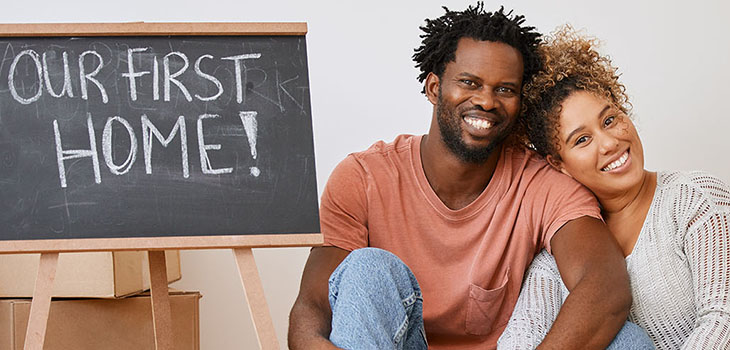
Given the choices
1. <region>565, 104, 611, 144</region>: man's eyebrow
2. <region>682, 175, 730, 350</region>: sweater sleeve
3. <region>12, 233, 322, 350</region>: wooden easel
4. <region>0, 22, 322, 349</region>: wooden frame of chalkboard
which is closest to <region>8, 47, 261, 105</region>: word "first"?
<region>0, 22, 322, 349</region>: wooden frame of chalkboard

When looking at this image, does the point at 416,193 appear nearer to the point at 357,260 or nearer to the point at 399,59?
the point at 357,260

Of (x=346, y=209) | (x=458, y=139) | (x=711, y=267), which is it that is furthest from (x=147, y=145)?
(x=711, y=267)

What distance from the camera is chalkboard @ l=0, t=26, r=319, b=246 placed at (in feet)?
5.42

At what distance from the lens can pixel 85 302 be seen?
2062 mm

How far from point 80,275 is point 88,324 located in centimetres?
13

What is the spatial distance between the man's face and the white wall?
66 cm

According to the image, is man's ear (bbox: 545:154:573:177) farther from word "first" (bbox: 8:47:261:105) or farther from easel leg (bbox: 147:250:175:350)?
easel leg (bbox: 147:250:175:350)

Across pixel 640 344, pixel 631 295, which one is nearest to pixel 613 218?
pixel 631 295

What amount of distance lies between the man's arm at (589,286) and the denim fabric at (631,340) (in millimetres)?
13

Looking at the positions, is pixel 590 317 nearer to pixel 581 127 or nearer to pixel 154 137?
pixel 581 127

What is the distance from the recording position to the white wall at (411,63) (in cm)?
256

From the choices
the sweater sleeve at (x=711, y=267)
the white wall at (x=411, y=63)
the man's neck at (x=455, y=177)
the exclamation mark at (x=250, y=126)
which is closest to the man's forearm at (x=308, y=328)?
the exclamation mark at (x=250, y=126)

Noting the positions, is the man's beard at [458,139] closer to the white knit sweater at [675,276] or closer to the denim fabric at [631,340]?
the white knit sweater at [675,276]

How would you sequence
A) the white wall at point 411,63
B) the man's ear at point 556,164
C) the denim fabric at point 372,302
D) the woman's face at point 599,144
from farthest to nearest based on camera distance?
1. the white wall at point 411,63
2. the man's ear at point 556,164
3. the woman's face at point 599,144
4. the denim fabric at point 372,302
